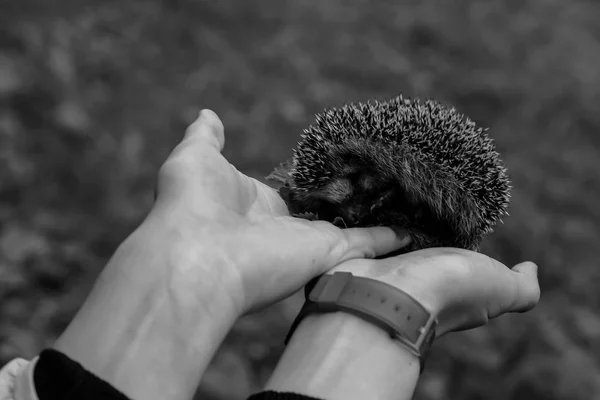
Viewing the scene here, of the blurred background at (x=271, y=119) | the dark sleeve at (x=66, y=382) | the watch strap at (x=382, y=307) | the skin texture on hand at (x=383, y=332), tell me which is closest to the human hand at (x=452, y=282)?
the skin texture on hand at (x=383, y=332)

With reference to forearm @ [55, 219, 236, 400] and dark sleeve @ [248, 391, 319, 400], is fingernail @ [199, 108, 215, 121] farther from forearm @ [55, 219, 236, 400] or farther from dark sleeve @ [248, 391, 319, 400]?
dark sleeve @ [248, 391, 319, 400]

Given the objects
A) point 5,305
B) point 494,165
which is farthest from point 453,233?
point 5,305

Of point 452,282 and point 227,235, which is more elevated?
point 452,282

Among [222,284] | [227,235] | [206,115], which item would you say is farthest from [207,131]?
[222,284]

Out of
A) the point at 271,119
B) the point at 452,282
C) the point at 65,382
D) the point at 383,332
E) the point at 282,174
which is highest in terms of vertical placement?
the point at 271,119

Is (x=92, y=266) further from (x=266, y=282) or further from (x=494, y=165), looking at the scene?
(x=494, y=165)

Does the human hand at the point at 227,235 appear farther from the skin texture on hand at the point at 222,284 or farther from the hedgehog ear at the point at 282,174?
the hedgehog ear at the point at 282,174

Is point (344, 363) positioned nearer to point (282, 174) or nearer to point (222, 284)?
point (222, 284)
